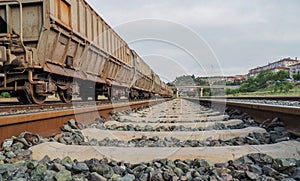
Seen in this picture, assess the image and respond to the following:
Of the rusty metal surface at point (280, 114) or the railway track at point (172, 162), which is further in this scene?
the rusty metal surface at point (280, 114)

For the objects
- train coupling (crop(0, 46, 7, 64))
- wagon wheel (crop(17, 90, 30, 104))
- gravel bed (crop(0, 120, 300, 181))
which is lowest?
gravel bed (crop(0, 120, 300, 181))

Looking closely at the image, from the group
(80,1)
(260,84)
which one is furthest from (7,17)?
(260,84)

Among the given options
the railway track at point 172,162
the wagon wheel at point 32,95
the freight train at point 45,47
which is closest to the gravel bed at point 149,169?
the railway track at point 172,162

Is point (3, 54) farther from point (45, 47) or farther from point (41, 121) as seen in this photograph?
point (41, 121)

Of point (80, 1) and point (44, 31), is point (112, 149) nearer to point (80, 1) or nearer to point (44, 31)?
point (44, 31)

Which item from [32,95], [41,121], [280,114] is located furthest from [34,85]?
[280,114]

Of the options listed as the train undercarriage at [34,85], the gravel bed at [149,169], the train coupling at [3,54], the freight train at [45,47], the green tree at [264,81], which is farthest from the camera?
the green tree at [264,81]

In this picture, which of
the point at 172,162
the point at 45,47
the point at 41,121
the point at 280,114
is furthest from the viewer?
the point at 45,47

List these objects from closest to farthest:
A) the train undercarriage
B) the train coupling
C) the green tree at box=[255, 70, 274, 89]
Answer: the train coupling
the train undercarriage
the green tree at box=[255, 70, 274, 89]

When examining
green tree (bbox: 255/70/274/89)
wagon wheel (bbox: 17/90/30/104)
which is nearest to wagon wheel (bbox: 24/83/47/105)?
wagon wheel (bbox: 17/90/30/104)

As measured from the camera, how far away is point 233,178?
203 cm

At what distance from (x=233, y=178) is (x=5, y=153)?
6.41 feet

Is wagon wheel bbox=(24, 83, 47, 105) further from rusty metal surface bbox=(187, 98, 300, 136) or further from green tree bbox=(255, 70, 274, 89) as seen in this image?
green tree bbox=(255, 70, 274, 89)

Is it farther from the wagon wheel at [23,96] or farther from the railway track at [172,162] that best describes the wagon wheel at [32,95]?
the railway track at [172,162]
